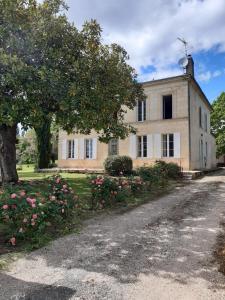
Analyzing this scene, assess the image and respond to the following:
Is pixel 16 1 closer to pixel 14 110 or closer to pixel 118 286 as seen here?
pixel 14 110

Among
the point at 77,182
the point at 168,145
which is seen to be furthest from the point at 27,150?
the point at 77,182

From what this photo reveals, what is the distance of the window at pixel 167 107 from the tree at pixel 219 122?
648 inches

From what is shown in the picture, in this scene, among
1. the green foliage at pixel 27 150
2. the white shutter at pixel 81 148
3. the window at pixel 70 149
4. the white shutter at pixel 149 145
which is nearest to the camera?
the white shutter at pixel 149 145

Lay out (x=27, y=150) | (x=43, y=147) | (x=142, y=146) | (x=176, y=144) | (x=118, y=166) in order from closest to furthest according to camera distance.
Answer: (x=118, y=166) → (x=176, y=144) → (x=142, y=146) → (x=43, y=147) → (x=27, y=150)

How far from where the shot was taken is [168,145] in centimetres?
1834

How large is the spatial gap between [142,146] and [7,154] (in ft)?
34.7

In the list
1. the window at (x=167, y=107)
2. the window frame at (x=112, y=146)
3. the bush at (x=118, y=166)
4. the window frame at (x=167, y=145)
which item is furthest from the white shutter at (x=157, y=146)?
the window frame at (x=112, y=146)

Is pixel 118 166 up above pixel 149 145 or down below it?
below

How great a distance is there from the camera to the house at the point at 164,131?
17688mm

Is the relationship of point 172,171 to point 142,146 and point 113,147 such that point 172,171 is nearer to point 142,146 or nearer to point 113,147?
point 142,146

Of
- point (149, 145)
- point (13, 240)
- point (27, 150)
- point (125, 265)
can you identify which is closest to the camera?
point (125, 265)

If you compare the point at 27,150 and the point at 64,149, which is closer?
the point at 64,149

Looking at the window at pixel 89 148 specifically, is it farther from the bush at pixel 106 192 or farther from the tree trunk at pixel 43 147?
the bush at pixel 106 192

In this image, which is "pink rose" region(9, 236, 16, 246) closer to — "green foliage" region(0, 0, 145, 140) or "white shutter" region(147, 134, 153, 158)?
"green foliage" region(0, 0, 145, 140)
